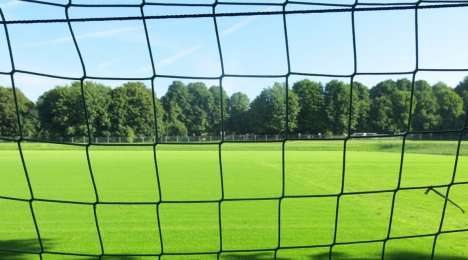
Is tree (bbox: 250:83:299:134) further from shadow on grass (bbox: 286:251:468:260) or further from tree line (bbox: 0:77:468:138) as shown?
shadow on grass (bbox: 286:251:468:260)

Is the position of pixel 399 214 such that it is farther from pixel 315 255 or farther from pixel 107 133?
pixel 107 133

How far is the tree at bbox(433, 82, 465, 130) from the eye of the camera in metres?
4.59

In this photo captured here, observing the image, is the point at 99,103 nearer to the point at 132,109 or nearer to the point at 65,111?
the point at 132,109

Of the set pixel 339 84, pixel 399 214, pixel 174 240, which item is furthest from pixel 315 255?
pixel 399 214

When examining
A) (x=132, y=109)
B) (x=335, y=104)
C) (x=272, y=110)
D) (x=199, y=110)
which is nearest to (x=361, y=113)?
(x=335, y=104)

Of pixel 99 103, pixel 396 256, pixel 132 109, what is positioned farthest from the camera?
pixel 132 109

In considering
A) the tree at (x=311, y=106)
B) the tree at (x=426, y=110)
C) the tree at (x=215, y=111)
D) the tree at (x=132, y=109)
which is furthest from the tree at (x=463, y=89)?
the tree at (x=132, y=109)

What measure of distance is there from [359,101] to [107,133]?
3337mm

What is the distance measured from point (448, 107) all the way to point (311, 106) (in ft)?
5.43

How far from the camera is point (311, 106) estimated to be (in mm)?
4320

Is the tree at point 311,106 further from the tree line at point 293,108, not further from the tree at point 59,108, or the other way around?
the tree at point 59,108

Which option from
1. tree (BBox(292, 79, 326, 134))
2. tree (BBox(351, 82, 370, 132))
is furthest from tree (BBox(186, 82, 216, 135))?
tree (BBox(351, 82, 370, 132))

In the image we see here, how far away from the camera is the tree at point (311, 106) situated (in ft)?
13.1

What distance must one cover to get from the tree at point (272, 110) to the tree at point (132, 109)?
3.77 ft
